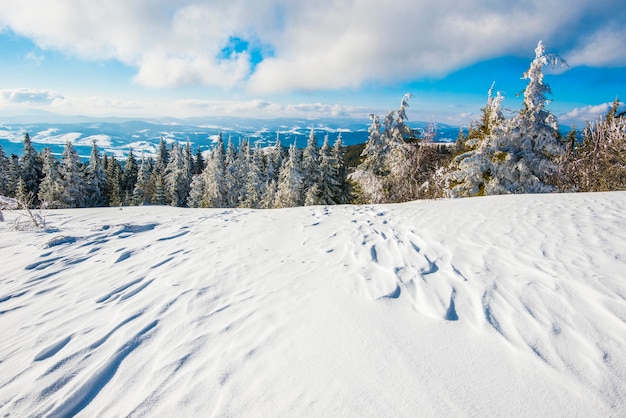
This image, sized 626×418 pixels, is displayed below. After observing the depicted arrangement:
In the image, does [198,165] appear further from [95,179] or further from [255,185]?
[255,185]

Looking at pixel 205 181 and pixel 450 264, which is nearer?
pixel 450 264

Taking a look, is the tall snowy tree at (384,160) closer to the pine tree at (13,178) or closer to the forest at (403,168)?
the forest at (403,168)

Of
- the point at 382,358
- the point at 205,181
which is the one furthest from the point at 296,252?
the point at 205,181

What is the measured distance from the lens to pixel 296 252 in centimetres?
502

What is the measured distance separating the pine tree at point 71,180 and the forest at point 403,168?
11cm

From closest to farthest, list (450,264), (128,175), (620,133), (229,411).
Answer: (229,411) < (450,264) < (620,133) < (128,175)

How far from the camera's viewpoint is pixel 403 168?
19.3 metres

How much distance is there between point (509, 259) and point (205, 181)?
41.1m

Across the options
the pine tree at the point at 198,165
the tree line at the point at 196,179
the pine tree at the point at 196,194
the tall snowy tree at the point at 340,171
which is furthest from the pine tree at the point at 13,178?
the tall snowy tree at the point at 340,171

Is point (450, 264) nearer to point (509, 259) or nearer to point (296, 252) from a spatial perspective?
point (509, 259)

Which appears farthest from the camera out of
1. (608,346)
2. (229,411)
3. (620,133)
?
(620,133)

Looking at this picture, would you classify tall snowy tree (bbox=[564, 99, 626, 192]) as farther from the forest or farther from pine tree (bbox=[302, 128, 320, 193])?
pine tree (bbox=[302, 128, 320, 193])

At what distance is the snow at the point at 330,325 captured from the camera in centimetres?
204

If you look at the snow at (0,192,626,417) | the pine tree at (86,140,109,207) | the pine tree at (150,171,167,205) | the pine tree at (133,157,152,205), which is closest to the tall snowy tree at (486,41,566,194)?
the snow at (0,192,626,417)
